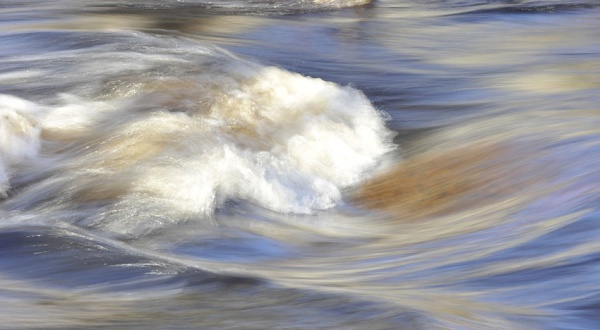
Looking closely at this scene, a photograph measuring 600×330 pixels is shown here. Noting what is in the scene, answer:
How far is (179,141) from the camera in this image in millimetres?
5992

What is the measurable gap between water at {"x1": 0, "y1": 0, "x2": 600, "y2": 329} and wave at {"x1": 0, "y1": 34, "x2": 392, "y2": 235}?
2cm

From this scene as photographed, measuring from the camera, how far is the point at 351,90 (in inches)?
322

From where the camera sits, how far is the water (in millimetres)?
3568

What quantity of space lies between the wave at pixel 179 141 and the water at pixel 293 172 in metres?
0.02

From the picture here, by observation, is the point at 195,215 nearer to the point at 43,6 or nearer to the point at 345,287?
the point at 345,287

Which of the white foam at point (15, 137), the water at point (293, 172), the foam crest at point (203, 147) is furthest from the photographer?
the white foam at point (15, 137)

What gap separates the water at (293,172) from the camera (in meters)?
3.57

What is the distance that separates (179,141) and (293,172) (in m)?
0.60

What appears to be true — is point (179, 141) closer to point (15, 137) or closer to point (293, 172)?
point (293, 172)

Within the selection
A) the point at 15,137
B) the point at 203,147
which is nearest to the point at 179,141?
the point at 203,147

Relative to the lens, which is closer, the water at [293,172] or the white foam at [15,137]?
the water at [293,172]

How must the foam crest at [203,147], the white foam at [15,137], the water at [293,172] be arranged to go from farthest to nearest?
the white foam at [15,137] < the foam crest at [203,147] < the water at [293,172]

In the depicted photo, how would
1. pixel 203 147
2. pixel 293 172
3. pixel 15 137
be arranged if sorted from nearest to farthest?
pixel 203 147
pixel 15 137
pixel 293 172

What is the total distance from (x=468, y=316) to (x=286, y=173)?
2813 mm
